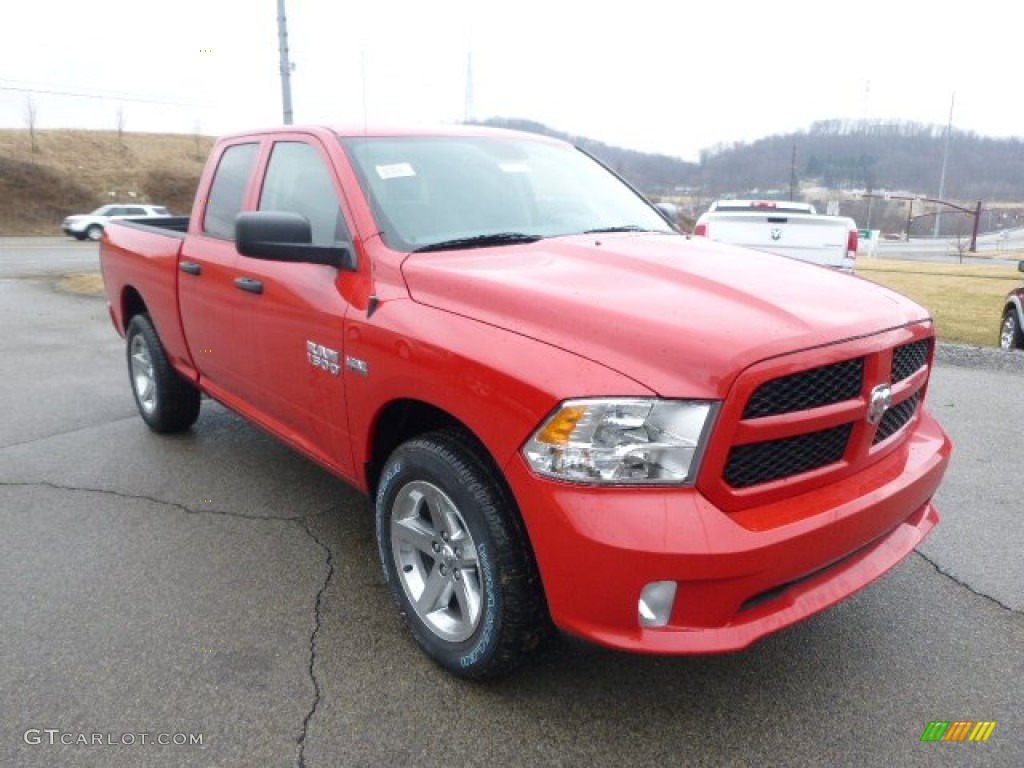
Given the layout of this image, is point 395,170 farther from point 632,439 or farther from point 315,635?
point 315,635

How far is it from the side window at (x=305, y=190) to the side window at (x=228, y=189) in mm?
277

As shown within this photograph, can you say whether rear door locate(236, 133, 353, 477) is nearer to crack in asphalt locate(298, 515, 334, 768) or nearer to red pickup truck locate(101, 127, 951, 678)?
red pickup truck locate(101, 127, 951, 678)

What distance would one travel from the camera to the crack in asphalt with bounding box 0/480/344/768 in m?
2.54

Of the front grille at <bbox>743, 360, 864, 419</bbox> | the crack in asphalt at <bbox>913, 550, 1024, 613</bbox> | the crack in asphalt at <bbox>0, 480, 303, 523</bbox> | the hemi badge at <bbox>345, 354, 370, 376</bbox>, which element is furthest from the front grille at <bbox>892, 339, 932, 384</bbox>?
the crack in asphalt at <bbox>0, 480, 303, 523</bbox>

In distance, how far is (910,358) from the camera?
2.73 m

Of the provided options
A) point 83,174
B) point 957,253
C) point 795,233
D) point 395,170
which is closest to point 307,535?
point 395,170

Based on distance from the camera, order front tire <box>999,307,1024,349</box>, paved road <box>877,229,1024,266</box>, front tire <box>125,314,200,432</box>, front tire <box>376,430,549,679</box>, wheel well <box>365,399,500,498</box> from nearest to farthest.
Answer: front tire <box>376,430,549,679</box> < wheel well <box>365,399,500,498</box> < front tire <box>125,314,200,432</box> < front tire <box>999,307,1024,349</box> < paved road <box>877,229,1024,266</box>

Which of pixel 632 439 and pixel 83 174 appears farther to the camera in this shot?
pixel 83 174

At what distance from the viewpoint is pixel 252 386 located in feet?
12.7

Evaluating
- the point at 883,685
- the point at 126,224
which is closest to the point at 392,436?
the point at 883,685

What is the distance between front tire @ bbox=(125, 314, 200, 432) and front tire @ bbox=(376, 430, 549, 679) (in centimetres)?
267

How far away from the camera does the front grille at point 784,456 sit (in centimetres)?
220

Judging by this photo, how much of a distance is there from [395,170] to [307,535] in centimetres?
176

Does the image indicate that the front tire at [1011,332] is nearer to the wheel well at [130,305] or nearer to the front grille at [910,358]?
the front grille at [910,358]
